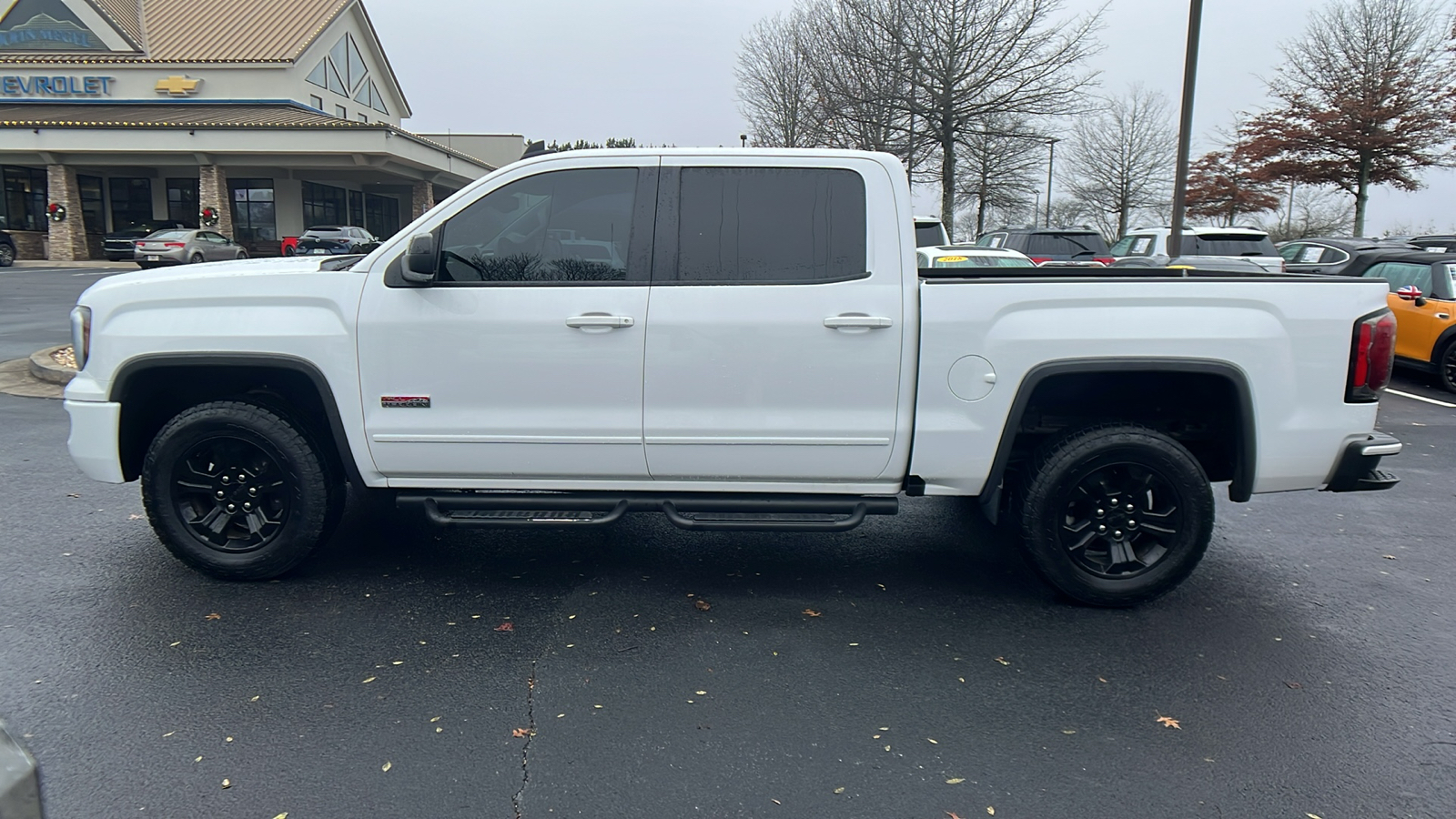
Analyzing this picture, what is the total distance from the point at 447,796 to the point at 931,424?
2.44 m

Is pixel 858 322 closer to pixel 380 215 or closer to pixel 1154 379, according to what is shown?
pixel 1154 379

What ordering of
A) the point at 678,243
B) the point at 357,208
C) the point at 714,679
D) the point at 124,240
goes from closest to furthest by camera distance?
the point at 714,679, the point at 678,243, the point at 124,240, the point at 357,208

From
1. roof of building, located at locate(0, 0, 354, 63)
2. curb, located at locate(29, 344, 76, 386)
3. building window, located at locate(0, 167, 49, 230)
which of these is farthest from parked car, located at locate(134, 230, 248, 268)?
curb, located at locate(29, 344, 76, 386)

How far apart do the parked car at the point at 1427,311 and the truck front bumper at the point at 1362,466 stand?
329 inches

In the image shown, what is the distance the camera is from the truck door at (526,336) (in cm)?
419

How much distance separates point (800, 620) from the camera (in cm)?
422

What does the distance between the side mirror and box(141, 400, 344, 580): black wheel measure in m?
0.98

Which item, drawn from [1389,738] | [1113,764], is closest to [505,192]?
[1113,764]

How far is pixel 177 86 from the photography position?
36.9m

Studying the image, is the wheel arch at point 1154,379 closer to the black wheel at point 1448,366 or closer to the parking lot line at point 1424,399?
the parking lot line at point 1424,399

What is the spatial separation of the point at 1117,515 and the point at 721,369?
1.92 meters

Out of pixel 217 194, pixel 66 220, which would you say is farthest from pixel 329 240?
pixel 66 220

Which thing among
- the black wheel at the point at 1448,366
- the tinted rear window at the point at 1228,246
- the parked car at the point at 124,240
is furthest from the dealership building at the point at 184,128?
the black wheel at the point at 1448,366

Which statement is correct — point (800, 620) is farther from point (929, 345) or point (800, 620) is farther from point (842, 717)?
point (929, 345)
